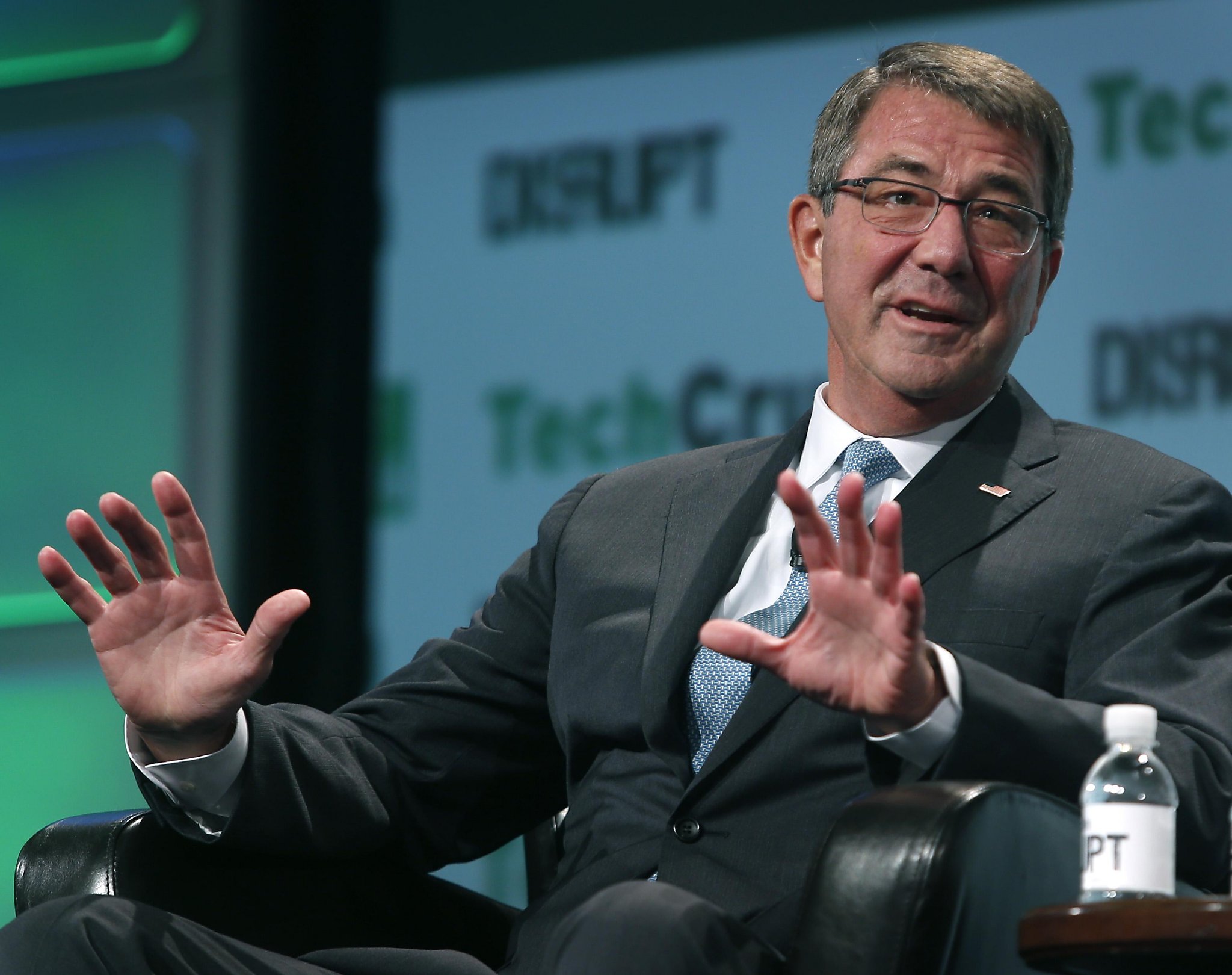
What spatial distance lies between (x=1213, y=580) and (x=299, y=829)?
984 millimetres

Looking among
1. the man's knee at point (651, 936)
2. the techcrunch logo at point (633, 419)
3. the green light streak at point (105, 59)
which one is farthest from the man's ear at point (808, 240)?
the green light streak at point (105, 59)

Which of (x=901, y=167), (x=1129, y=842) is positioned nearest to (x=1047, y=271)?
(x=901, y=167)

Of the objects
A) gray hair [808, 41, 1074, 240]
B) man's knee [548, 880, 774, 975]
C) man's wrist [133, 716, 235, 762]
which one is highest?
gray hair [808, 41, 1074, 240]

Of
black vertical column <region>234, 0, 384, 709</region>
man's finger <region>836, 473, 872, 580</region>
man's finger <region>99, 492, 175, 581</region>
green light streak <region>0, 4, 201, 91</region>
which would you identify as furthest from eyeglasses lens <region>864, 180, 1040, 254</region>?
green light streak <region>0, 4, 201, 91</region>

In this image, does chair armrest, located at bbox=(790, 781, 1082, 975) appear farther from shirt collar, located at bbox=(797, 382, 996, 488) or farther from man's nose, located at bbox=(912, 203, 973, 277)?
man's nose, located at bbox=(912, 203, 973, 277)

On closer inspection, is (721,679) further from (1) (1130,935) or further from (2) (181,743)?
(1) (1130,935)

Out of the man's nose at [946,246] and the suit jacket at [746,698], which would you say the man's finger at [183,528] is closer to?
the suit jacket at [746,698]

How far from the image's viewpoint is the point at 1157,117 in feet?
9.32

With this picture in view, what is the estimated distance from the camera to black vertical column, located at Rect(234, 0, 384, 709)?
3.54 m

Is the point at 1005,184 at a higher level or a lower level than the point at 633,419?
higher

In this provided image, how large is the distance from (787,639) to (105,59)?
9.43ft

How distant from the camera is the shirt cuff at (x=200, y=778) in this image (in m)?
1.75

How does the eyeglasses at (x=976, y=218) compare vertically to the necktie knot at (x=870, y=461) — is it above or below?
above

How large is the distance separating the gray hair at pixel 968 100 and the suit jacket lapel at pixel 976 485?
0.28m
